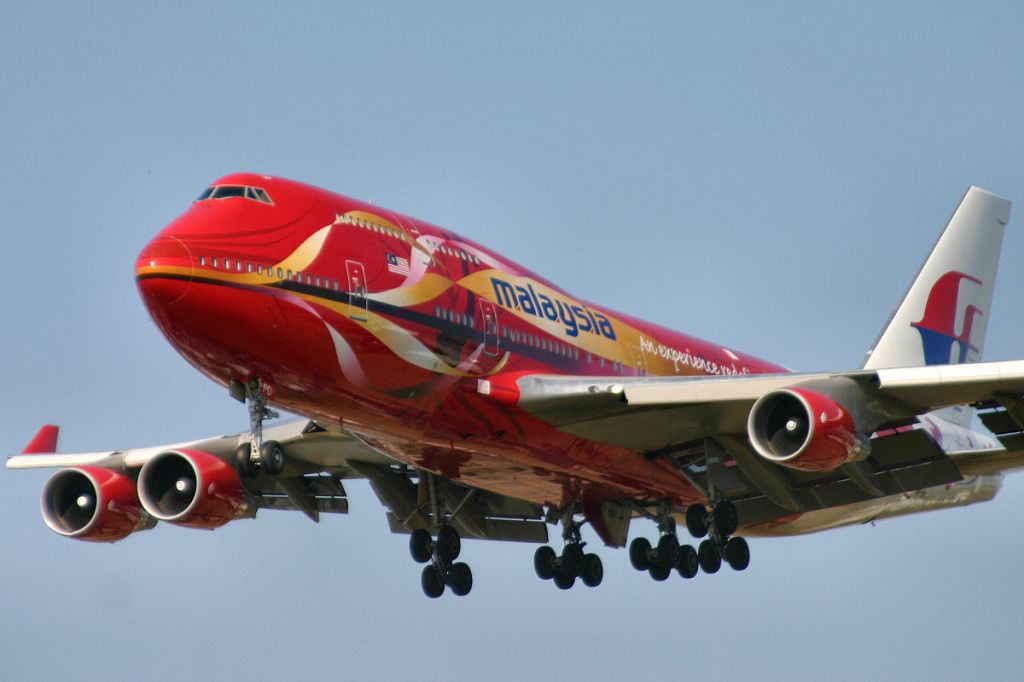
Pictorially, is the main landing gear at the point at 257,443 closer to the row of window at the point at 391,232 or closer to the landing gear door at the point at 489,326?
the row of window at the point at 391,232

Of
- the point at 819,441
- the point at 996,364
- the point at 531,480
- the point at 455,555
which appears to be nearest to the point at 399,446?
the point at 531,480

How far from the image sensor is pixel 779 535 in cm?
3600

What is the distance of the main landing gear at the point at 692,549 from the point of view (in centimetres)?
3078

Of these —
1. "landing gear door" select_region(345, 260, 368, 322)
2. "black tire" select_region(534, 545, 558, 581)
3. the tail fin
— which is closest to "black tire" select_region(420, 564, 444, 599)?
"black tire" select_region(534, 545, 558, 581)

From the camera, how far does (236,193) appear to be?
24.1 meters

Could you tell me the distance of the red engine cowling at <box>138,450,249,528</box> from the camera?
32156 millimetres

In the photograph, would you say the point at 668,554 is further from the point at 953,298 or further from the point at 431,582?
the point at 953,298

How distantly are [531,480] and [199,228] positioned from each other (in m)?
9.80

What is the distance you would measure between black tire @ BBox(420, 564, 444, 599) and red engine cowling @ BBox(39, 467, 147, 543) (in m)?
6.79

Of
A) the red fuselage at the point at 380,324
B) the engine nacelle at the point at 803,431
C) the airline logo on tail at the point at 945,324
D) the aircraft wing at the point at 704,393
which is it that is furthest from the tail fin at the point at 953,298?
the engine nacelle at the point at 803,431

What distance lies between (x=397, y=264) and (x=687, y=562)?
1116 cm

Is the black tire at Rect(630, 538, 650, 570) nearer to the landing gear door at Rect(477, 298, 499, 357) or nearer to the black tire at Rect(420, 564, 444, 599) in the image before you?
Result: the black tire at Rect(420, 564, 444, 599)

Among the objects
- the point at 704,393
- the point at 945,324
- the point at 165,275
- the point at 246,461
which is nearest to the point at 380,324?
the point at 246,461

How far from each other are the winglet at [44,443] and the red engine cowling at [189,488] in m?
3.68
